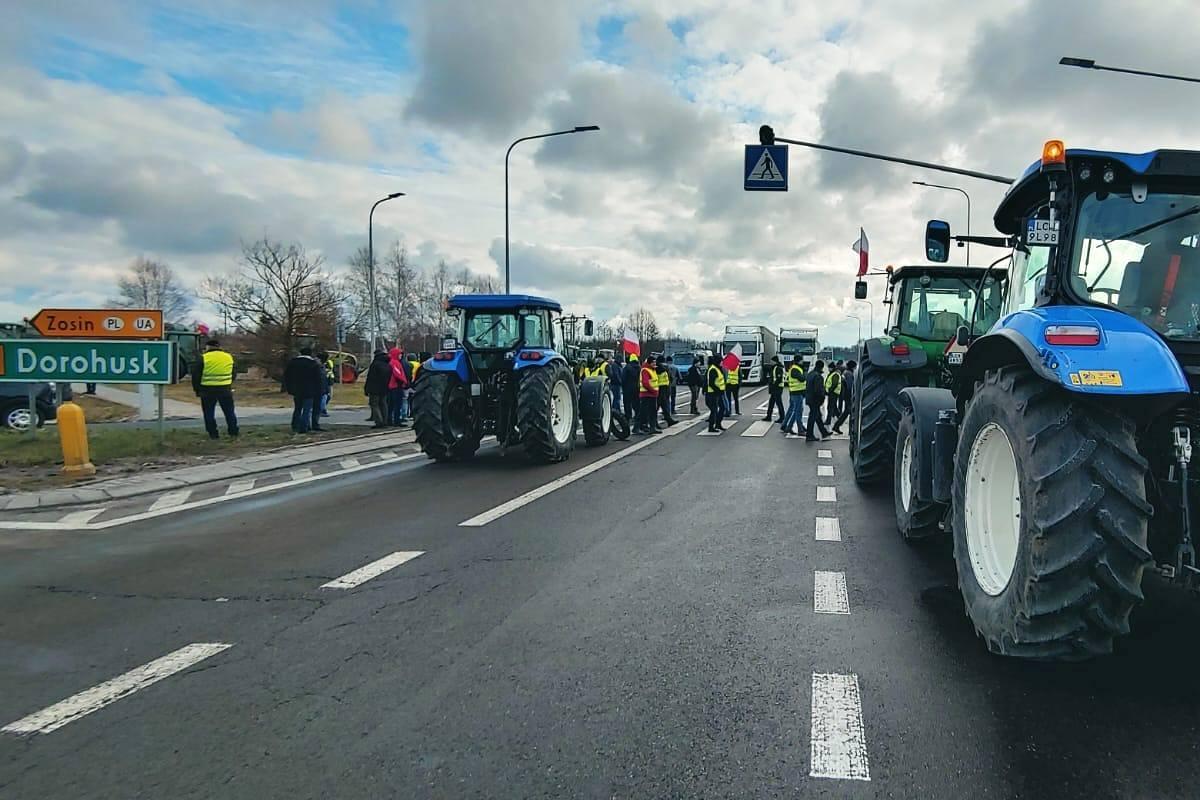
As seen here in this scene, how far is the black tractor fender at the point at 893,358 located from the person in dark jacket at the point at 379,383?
36.9 ft

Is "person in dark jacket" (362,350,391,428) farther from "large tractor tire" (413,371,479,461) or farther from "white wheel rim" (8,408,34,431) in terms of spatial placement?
"white wheel rim" (8,408,34,431)

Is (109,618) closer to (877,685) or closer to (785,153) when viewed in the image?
(877,685)

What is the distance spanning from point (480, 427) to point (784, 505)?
5732 mm

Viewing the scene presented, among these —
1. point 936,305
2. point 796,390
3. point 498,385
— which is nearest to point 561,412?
point 498,385

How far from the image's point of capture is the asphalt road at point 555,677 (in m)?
3.12

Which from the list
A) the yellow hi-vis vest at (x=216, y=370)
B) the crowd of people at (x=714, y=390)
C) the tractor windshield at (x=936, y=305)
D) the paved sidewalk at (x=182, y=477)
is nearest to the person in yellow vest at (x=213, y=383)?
the yellow hi-vis vest at (x=216, y=370)

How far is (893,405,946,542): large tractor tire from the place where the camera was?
20.9 feet

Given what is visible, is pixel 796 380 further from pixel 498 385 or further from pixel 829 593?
pixel 829 593

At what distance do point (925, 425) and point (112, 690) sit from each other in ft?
18.5

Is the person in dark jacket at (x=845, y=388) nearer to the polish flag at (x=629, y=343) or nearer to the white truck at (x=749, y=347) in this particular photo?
the polish flag at (x=629, y=343)

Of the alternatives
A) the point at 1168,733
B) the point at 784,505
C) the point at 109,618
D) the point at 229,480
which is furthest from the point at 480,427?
the point at 1168,733

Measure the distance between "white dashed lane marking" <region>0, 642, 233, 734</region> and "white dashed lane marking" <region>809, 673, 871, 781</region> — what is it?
3.14m

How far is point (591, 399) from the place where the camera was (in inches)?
586

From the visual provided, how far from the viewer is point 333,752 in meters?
3.30
